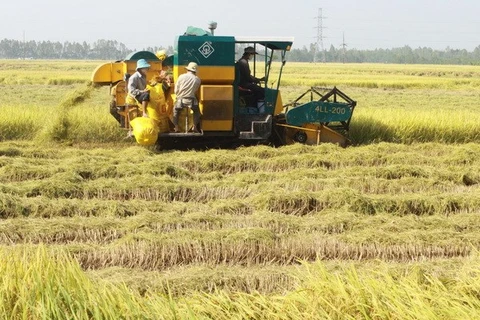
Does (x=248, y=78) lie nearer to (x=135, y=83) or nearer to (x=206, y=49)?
(x=206, y=49)

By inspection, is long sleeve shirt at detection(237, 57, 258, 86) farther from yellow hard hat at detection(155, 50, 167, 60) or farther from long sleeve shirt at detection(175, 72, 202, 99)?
yellow hard hat at detection(155, 50, 167, 60)

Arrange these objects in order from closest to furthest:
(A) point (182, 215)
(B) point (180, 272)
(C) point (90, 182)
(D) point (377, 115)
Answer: (B) point (180, 272), (A) point (182, 215), (C) point (90, 182), (D) point (377, 115)

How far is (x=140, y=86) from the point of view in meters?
11.0

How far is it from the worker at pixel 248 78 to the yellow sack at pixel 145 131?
175cm

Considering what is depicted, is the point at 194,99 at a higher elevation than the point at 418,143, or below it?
higher

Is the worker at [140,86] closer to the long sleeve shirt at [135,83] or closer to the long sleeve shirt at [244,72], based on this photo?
the long sleeve shirt at [135,83]

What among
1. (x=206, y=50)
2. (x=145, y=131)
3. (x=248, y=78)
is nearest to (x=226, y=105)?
(x=248, y=78)

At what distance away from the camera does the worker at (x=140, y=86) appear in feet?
35.7

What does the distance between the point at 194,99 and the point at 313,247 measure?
16.8 ft

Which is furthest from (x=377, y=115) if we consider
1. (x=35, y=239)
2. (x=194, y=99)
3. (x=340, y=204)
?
(x=35, y=239)

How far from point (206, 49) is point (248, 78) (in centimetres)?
93

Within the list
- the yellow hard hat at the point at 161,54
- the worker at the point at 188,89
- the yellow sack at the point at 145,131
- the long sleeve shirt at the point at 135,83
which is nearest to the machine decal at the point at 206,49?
the worker at the point at 188,89

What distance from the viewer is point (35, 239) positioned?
636cm

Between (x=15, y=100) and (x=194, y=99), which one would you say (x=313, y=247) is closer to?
(x=194, y=99)
